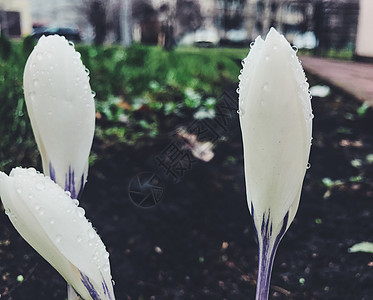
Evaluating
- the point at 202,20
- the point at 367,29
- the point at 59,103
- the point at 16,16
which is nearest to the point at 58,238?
the point at 59,103

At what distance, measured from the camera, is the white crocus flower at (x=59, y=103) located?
0.61 meters

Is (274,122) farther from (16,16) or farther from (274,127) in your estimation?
(16,16)

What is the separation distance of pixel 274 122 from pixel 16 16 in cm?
2056

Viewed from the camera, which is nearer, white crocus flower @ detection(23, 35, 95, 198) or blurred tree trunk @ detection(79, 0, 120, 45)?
white crocus flower @ detection(23, 35, 95, 198)

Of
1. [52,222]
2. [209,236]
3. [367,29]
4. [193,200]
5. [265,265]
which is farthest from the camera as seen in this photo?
[367,29]

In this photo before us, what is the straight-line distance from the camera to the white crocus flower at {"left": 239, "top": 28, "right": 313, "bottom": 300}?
463 mm

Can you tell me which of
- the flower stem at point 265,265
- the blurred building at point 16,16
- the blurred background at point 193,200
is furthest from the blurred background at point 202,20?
the flower stem at point 265,265

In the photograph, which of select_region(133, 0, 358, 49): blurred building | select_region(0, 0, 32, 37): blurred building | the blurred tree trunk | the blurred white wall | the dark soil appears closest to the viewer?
the dark soil

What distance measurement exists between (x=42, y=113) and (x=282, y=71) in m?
0.32

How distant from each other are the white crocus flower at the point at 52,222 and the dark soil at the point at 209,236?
54cm

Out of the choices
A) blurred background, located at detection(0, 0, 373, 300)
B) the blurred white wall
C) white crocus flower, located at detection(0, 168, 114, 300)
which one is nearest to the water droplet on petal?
white crocus flower, located at detection(0, 168, 114, 300)

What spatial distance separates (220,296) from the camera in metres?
1.03

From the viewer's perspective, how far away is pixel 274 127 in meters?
0.48

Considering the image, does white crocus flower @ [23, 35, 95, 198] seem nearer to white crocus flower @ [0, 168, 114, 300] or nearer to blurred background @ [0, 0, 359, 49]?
white crocus flower @ [0, 168, 114, 300]
